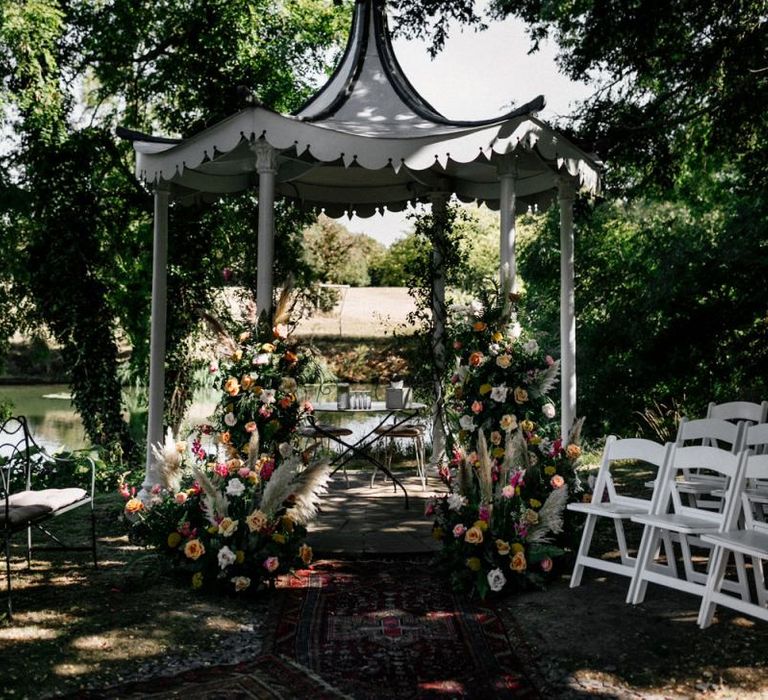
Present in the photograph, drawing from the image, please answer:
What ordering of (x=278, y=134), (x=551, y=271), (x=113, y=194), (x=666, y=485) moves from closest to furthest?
(x=666, y=485), (x=278, y=134), (x=113, y=194), (x=551, y=271)

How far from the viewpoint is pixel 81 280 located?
11641 mm

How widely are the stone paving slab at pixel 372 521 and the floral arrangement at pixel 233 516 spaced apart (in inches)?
33.8

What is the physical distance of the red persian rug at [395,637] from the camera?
3740 millimetres

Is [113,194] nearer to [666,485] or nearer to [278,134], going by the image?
[278,134]

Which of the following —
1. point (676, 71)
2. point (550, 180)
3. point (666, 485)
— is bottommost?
point (666, 485)

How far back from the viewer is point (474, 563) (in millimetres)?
5039

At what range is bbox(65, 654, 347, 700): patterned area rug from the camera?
11.6 ft

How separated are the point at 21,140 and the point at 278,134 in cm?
738

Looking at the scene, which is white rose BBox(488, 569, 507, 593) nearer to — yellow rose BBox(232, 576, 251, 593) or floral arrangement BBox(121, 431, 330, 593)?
floral arrangement BBox(121, 431, 330, 593)

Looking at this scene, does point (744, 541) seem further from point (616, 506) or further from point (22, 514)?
point (22, 514)

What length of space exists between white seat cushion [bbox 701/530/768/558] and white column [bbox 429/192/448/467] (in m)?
4.30

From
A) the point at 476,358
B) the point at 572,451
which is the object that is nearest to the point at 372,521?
the point at 476,358

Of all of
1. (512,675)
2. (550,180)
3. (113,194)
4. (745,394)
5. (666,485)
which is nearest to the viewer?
(512,675)

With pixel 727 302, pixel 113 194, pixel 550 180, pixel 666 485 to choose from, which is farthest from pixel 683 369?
pixel 113 194
